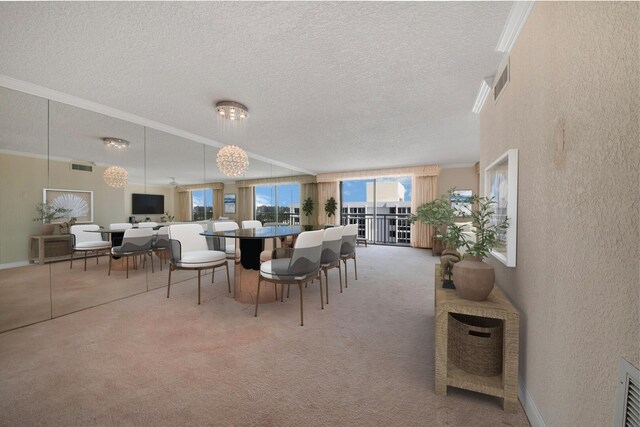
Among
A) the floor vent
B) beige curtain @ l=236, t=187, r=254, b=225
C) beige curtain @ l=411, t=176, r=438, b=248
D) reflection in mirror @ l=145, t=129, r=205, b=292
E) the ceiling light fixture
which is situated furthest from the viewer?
beige curtain @ l=411, t=176, r=438, b=248

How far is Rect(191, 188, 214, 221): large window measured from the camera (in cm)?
415

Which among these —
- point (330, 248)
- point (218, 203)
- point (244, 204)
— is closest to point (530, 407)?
point (330, 248)

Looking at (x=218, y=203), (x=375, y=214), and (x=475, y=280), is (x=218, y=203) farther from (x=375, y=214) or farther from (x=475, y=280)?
(x=375, y=214)

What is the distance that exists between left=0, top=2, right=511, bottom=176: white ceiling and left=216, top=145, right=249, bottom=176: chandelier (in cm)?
42

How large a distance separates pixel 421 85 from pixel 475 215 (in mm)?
1560

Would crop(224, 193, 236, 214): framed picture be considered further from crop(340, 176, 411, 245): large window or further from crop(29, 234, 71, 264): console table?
crop(340, 176, 411, 245): large window

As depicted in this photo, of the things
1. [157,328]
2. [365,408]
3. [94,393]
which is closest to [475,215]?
[365,408]

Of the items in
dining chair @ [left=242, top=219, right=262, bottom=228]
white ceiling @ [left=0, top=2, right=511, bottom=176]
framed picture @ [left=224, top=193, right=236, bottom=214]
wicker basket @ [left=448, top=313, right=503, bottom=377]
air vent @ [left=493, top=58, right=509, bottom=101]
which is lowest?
wicker basket @ [left=448, top=313, right=503, bottom=377]

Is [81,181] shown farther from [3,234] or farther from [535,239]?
[535,239]

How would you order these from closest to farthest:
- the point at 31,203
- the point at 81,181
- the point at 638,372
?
the point at 638,372 < the point at 31,203 < the point at 81,181

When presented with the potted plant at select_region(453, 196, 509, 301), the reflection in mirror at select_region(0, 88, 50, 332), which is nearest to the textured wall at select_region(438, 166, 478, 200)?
the potted plant at select_region(453, 196, 509, 301)

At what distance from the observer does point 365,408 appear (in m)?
1.28

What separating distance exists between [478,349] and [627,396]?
0.81 m

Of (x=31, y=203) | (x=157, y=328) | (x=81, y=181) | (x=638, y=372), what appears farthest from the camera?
(x=81, y=181)
